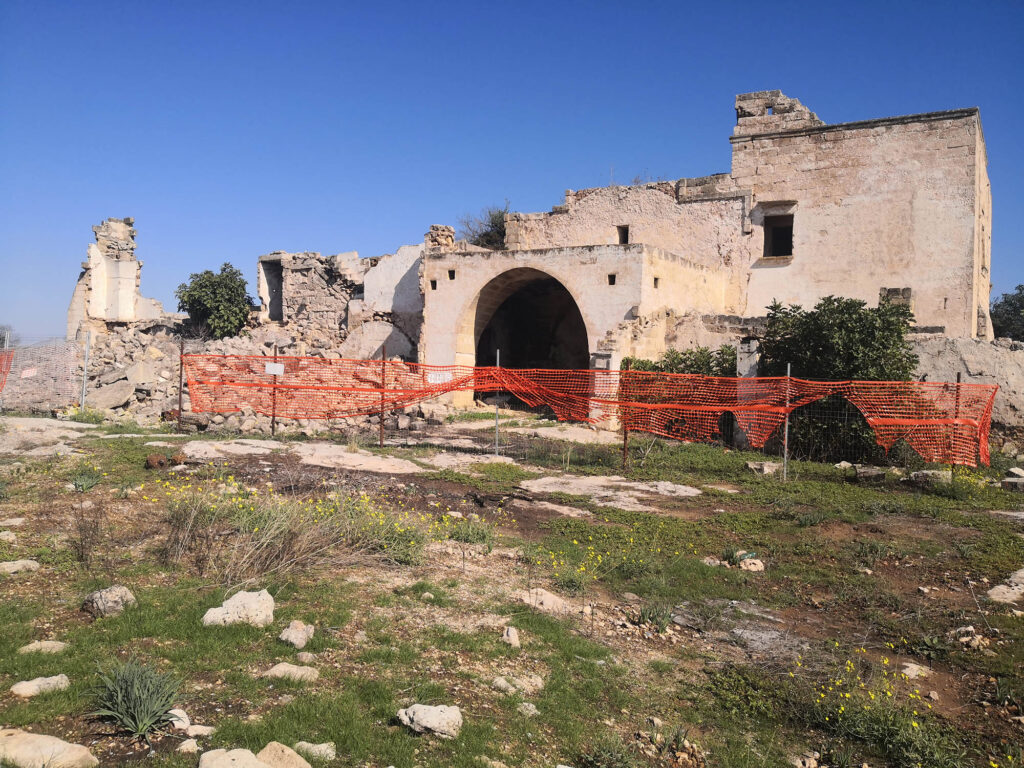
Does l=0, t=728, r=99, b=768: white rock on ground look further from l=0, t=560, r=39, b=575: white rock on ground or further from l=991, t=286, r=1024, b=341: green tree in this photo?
l=991, t=286, r=1024, b=341: green tree

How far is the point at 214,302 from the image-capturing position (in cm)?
2830

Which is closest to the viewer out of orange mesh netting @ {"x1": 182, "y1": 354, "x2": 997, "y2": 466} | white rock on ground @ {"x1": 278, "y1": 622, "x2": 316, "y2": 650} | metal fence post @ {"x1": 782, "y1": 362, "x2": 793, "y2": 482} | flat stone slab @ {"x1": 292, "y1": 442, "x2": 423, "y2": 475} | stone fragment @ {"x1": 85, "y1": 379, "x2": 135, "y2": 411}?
white rock on ground @ {"x1": 278, "y1": 622, "x2": 316, "y2": 650}

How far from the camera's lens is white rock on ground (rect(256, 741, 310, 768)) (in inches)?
121

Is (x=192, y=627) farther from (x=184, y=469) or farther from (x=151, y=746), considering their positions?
(x=184, y=469)

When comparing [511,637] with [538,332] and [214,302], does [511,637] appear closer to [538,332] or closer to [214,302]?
[538,332]

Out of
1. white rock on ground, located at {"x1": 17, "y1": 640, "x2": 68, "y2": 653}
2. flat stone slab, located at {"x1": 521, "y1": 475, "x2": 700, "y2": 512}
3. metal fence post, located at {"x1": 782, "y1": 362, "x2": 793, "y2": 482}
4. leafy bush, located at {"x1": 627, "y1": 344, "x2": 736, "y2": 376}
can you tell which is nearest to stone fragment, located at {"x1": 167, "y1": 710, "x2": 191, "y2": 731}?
white rock on ground, located at {"x1": 17, "y1": 640, "x2": 68, "y2": 653}

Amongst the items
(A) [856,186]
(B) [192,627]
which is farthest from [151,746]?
(A) [856,186]

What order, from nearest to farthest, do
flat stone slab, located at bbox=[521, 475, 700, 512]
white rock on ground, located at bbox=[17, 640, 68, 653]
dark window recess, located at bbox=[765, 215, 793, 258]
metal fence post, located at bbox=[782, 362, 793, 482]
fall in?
white rock on ground, located at bbox=[17, 640, 68, 653], flat stone slab, located at bbox=[521, 475, 700, 512], metal fence post, located at bbox=[782, 362, 793, 482], dark window recess, located at bbox=[765, 215, 793, 258]

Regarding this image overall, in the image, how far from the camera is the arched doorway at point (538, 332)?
25.6 m

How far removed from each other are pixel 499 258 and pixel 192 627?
17.3 m

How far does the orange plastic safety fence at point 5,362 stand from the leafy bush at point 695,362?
593 inches

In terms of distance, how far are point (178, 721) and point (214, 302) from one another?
27512 millimetres

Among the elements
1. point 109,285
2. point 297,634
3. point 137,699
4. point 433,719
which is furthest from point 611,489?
point 109,285

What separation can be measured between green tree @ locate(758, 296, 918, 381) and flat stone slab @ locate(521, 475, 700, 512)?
15.2 feet
